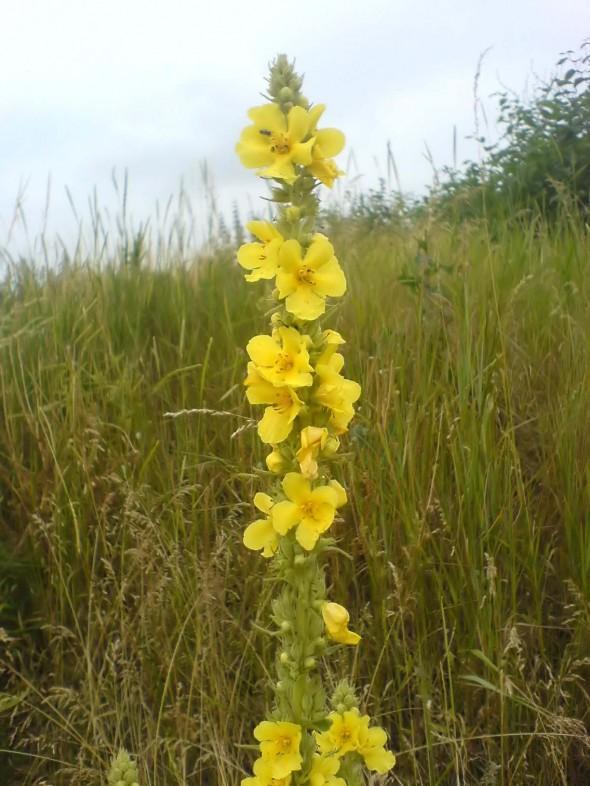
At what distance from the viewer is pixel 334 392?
1066 millimetres

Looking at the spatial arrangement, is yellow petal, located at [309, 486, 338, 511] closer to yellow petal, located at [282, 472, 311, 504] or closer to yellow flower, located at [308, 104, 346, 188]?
yellow petal, located at [282, 472, 311, 504]

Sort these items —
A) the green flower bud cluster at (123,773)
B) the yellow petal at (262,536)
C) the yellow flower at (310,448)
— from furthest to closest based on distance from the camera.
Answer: the green flower bud cluster at (123,773)
the yellow petal at (262,536)
the yellow flower at (310,448)

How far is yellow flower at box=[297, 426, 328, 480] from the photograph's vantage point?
1.03 metres

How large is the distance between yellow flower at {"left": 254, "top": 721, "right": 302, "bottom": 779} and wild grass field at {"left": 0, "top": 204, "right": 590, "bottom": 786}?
20.4 inches

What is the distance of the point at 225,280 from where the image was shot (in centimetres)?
346

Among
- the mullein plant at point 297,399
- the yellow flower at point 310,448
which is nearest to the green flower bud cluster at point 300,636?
the mullein plant at point 297,399

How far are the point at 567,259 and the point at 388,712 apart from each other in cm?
192

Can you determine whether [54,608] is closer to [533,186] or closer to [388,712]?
[388,712]

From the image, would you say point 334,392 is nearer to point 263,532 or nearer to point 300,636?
point 263,532

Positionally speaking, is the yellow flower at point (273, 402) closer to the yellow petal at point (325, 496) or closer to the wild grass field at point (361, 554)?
the yellow petal at point (325, 496)

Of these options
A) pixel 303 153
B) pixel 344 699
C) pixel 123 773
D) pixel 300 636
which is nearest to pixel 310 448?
pixel 300 636

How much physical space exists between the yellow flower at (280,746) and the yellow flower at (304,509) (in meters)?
0.26

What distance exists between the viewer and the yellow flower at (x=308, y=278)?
1.07 metres

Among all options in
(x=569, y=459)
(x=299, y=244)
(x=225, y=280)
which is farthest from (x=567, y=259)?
(x=299, y=244)
